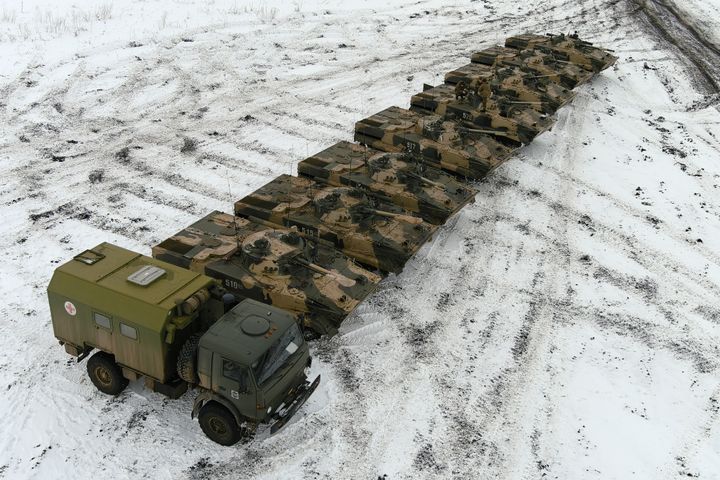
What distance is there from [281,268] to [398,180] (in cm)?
524

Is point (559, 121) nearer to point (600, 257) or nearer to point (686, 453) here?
point (600, 257)

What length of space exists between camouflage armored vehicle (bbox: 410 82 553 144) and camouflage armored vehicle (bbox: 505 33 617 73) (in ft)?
21.4

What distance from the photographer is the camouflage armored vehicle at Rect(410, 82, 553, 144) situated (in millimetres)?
20406

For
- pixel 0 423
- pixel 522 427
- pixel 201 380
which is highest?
pixel 201 380

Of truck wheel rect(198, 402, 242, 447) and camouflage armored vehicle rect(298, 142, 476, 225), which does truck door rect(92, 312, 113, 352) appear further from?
camouflage armored vehicle rect(298, 142, 476, 225)

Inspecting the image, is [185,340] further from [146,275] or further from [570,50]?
[570,50]

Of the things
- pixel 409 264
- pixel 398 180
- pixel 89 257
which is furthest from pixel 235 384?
pixel 398 180

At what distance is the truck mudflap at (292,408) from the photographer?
10.1m

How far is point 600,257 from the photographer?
53.9ft

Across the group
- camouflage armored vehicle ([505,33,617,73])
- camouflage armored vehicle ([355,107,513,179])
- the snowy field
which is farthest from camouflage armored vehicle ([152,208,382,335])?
camouflage armored vehicle ([505,33,617,73])

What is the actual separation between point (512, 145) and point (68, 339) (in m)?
15.2

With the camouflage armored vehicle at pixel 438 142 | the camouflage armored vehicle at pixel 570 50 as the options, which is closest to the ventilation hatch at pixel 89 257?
the camouflage armored vehicle at pixel 438 142

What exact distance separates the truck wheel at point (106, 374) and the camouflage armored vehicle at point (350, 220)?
4.95 m

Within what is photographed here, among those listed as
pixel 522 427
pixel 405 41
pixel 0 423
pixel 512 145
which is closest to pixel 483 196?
pixel 512 145
